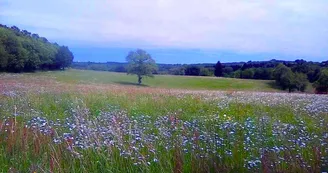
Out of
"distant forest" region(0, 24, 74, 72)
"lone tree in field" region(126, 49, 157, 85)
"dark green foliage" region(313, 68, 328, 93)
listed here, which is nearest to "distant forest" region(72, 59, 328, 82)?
"dark green foliage" region(313, 68, 328, 93)

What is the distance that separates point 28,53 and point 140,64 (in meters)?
35.3

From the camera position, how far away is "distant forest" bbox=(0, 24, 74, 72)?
18.3 metres

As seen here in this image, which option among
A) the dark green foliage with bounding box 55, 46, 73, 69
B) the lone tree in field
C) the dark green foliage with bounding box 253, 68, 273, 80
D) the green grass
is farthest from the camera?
the lone tree in field

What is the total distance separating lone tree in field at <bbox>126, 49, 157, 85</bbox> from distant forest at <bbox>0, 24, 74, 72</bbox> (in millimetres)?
28502

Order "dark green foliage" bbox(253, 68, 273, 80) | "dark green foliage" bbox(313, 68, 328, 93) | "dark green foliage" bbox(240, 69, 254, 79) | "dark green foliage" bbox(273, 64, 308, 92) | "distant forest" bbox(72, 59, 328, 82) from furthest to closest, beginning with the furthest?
1. "dark green foliage" bbox(240, 69, 254, 79)
2. "dark green foliage" bbox(253, 68, 273, 80)
3. "dark green foliage" bbox(273, 64, 308, 92)
4. "distant forest" bbox(72, 59, 328, 82)
5. "dark green foliage" bbox(313, 68, 328, 93)

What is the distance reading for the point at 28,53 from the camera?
68.3 feet

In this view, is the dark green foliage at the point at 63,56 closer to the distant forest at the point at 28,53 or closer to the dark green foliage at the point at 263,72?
the distant forest at the point at 28,53

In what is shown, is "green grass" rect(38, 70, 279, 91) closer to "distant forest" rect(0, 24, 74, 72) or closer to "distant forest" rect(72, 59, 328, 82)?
"distant forest" rect(0, 24, 74, 72)

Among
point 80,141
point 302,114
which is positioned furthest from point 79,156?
point 302,114

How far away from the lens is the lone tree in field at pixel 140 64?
5488cm

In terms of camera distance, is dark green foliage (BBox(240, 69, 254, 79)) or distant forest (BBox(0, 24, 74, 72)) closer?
distant forest (BBox(0, 24, 74, 72))

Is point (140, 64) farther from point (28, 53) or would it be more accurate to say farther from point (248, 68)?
point (28, 53)

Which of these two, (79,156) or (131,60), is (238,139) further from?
(131,60)

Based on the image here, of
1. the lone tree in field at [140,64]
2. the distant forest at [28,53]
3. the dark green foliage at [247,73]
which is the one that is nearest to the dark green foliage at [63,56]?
the distant forest at [28,53]
